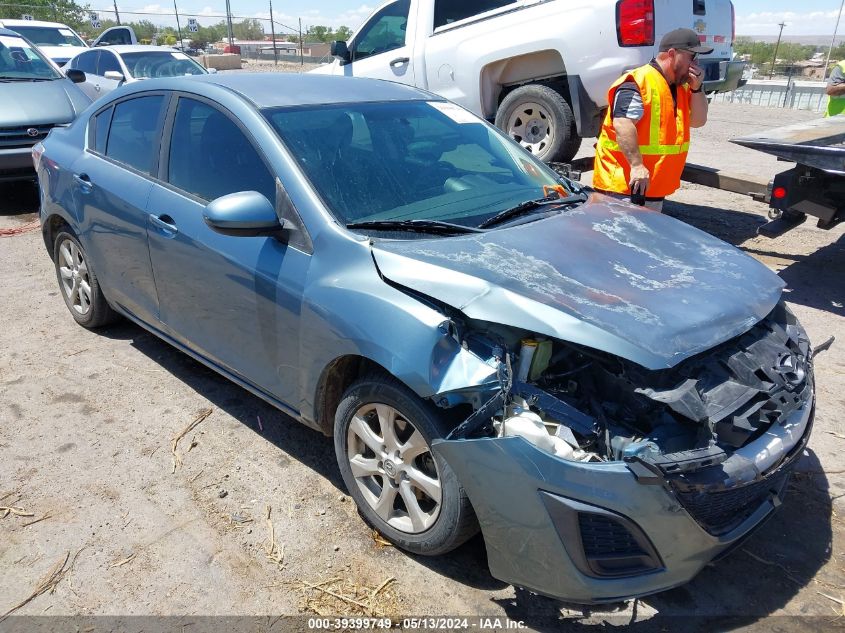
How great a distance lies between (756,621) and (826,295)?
3.89m

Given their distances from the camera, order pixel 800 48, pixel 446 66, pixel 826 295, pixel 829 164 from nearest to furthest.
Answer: pixel 829 164 → pixel 826 295 → pixel 446 66 → pixel 800 48

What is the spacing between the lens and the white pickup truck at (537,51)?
6.43m

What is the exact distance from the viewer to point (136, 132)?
3926 mm

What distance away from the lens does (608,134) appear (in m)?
4.95

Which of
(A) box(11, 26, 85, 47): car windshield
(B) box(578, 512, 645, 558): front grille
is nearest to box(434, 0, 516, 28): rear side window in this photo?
(B) box(578, 512, 645, 558): front grille

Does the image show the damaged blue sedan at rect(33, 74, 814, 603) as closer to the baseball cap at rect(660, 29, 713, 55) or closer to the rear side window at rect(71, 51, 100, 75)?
the baseball cap at rect(660, 29, 713, 55)

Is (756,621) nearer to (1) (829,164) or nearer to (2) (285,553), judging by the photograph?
(2) (285,553)

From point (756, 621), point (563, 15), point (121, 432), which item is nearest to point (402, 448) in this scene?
point (756, 621)

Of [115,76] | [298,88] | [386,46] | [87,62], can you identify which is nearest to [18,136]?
[115,76]

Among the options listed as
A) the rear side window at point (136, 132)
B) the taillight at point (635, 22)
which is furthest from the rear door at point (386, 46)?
the rear side window at point (136, 132)

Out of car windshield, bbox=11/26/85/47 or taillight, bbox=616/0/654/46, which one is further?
car windshield, bbox=11/26/85/47

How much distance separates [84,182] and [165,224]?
3.51 feet

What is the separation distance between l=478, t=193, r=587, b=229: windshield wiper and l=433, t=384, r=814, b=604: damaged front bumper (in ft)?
→ 3.87

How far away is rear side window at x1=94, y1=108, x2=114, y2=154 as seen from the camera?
13.8ft
